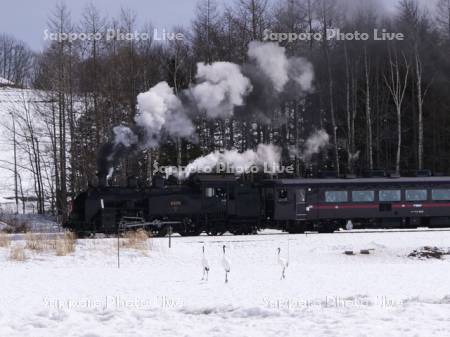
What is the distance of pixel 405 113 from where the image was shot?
4872 cm

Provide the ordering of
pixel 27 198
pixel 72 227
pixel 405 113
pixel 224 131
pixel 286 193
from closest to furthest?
pixel 72 227 < pixel 286 193 < pixel 224 131 < pixel 405 113 < pixel 27 198

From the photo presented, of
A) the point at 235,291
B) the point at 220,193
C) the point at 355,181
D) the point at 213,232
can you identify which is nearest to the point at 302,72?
the point at 355,181

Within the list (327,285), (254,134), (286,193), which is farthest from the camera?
(254,134)

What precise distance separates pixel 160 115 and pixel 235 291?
1641 cm

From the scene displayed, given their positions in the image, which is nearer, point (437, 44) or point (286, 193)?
point (286, 193)

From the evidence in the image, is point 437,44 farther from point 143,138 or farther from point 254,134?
point 143,138

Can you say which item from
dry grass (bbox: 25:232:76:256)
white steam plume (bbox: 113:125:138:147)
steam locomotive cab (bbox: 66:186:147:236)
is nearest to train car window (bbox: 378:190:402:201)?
steam locomotive cab (bbox: 66:186:147:236)

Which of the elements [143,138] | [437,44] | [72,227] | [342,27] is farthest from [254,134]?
[72,227]

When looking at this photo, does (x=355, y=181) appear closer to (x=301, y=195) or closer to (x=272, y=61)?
(x=301, y=195)

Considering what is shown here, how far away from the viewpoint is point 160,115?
99.7 feet

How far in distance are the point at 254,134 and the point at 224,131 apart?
4.82 metres

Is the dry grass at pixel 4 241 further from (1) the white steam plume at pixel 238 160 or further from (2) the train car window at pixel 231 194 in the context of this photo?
(1) the white steam plume at pixel 238 160

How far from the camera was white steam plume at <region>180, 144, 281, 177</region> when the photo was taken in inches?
1405

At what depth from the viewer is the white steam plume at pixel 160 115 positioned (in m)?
30.2
